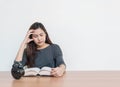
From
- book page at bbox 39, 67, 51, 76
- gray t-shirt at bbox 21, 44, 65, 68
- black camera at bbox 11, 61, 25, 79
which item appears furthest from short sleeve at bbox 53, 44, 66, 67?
black camera at bbox 11, 61, 25, 79

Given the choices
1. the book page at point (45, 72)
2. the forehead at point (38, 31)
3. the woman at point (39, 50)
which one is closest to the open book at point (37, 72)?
the book page at point (45, 72)

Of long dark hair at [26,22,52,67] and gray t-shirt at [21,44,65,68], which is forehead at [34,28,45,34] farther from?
gray t-shirt at [21,44,65,68]

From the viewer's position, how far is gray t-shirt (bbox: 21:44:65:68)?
2.20 m

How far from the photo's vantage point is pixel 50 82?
1682 millimetres

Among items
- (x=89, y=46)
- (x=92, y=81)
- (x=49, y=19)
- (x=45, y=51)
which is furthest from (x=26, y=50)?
(x=92, y=81)

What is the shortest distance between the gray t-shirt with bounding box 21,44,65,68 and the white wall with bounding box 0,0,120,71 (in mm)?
137

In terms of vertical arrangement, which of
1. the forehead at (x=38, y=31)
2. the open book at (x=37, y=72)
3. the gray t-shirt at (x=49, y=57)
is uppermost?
the forehead at (x=38, y=31)

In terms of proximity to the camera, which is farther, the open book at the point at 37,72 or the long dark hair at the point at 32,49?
the long dark hair at the point at 32,49

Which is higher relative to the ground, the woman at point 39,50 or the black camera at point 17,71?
the woman at point 39,50

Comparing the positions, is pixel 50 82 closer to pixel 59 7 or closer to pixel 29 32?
pixel 29 32

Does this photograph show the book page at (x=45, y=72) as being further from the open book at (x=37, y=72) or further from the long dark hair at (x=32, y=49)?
the long dark hair at (x=32, y=49)

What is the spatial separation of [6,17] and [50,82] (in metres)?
0.97

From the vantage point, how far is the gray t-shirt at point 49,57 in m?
2.20

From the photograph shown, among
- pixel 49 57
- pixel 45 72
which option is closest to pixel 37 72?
pixel 45 72
